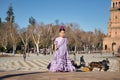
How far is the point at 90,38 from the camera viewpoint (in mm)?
100688

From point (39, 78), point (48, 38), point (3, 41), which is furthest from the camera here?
point (48, 38)

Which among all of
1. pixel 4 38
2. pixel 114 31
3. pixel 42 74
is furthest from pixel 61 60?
pixel 114 31

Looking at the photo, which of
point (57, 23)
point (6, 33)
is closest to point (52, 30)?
point (57, 23)

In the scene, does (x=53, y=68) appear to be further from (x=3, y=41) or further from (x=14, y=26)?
(x=14, y=26)

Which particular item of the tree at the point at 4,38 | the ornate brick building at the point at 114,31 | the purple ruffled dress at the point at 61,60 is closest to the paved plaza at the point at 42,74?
the purple ruffled dress at the point at 61,60

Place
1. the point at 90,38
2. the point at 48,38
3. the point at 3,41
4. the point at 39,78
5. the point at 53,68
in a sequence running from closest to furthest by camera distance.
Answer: the point at 39,78 < the point at 53,68 < the point at 3,41 < the point at 48,38 < the point at 90,38

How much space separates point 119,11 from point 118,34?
6.48 metres

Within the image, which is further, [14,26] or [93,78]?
[14,26]

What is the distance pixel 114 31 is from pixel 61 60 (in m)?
70.1

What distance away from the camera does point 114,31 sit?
Result: 80.6 metres

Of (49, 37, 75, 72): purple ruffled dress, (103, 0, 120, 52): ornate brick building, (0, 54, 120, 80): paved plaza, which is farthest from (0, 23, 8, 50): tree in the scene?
(49, 37, 75, 72): purple ruffled dress

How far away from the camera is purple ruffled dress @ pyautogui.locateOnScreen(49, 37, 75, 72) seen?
477 inches

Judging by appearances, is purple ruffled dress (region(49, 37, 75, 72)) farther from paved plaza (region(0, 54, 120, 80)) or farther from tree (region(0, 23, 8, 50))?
tree (region(0, 23, 8, 50))

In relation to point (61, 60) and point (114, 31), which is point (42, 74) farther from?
point (114, 31)
